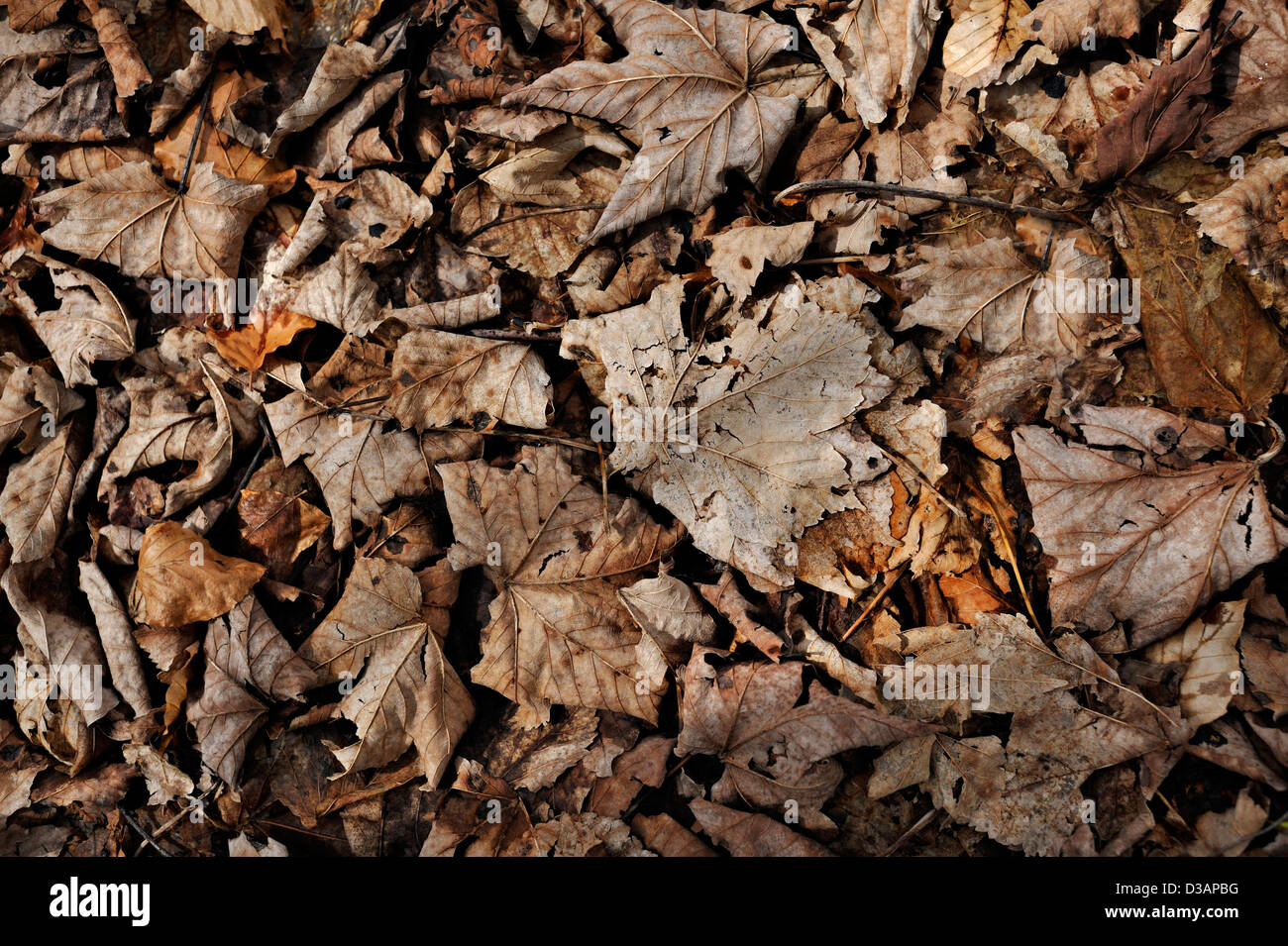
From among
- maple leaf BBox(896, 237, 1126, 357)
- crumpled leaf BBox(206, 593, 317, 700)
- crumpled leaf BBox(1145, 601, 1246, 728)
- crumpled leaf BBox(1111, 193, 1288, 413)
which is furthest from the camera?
crumpled leaf BBox(206, 593, 317, 700)

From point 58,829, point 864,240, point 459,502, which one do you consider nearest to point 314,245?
point 459,502

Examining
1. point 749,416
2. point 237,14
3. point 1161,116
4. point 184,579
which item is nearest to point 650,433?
point 749,416

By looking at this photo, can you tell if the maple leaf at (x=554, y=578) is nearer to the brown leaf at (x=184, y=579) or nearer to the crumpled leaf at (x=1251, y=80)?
the brown leaf at (x=184, y=579)

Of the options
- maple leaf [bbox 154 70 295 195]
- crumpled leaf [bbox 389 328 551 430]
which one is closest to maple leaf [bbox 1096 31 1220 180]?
crumpled leaf [bbox 389 328 551 430]

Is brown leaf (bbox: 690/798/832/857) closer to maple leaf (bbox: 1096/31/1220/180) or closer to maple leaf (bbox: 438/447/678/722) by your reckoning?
maple leaf (bbox: 438/447/678/722)

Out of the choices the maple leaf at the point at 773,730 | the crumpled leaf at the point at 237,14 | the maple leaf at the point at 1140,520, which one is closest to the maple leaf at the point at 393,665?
the maple leaf at the point at 773,730

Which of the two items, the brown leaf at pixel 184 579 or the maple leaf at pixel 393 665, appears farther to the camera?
the brown leaf at pixel 184 579

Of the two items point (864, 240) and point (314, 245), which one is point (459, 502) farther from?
point (864, 240)
